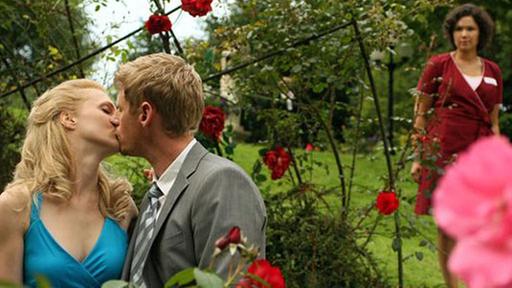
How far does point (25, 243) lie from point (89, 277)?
0.22 m

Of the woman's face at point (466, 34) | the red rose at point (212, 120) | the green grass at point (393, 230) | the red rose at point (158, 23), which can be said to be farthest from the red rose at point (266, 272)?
the woman's face at point (466, 34)

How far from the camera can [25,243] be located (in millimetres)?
2963

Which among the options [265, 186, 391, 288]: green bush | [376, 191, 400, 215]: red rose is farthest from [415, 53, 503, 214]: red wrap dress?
[376, 191, 400, 215]: red rose

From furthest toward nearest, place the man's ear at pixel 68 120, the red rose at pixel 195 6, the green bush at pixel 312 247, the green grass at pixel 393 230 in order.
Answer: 1. the green grass at pixel 393 230
2. the green bush at pixel 312 247
3. the red rose at pixel 195 6
4. the man's ear at pixel 68 120

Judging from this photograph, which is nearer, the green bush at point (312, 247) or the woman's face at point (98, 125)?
the woman's face at point (98, 125)

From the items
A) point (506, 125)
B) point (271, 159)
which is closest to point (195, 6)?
point (271, 159)

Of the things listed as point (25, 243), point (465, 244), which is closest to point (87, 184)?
point (25, 243)

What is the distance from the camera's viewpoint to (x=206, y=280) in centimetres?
119

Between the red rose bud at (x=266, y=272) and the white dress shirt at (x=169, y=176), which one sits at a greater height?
the red rose bud at (x=266, y=272)

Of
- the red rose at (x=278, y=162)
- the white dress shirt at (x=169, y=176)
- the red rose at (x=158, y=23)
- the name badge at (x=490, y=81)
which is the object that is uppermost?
the red rose at (x=158, y=23)

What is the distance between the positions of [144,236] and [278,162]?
2.04m

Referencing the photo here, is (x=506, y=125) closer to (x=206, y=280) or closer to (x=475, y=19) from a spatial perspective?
(x=475, y=19)

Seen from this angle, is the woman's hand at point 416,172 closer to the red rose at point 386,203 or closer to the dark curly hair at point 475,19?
the red rose at point 386,203

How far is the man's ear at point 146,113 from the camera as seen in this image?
2.76 meters
